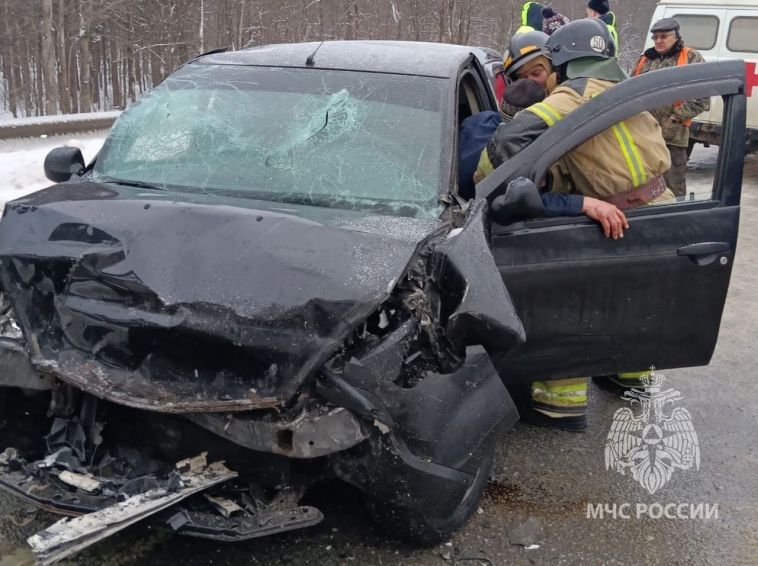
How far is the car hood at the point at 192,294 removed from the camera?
2.11 metres

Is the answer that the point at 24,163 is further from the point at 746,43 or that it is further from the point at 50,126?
the point at 746,43

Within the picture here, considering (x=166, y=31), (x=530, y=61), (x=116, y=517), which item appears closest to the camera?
(x=116, y=517)

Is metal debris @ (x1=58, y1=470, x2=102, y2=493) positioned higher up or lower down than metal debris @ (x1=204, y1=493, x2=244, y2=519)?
higher up

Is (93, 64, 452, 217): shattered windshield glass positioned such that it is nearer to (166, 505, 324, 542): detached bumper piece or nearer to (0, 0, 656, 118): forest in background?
(166, 505, 324, 542): detached bumper piece

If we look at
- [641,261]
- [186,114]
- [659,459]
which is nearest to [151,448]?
[186,114]

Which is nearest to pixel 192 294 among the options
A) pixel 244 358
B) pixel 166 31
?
pixel 244 358

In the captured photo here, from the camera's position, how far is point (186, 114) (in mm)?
3373

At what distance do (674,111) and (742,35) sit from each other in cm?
571

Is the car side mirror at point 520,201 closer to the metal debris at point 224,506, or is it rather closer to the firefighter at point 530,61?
the firefighter at point 530,61

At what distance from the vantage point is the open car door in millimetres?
3051

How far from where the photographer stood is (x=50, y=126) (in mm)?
11875

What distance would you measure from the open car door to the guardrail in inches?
404

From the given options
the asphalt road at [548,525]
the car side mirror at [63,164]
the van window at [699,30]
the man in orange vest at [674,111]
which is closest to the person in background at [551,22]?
the man in orange vest at [674,111]

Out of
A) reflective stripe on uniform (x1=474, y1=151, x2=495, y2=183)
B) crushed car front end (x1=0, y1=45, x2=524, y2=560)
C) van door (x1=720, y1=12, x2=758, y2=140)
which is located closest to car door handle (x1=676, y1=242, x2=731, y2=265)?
reflective stripe on uniform (x1=474, y1=151, x2=495, y2=183)
